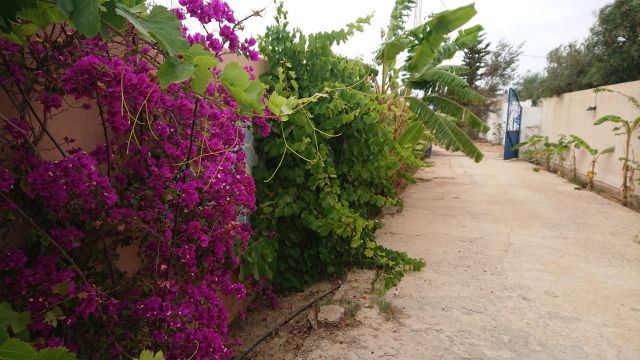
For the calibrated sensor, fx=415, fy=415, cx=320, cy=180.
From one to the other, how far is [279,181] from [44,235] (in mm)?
2296

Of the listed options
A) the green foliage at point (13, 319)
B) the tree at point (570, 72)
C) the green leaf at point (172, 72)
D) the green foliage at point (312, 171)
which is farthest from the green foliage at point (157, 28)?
the tree at point (570, 72)

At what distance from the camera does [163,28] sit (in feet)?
2.70

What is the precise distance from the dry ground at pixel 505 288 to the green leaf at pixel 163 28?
2.42 meters

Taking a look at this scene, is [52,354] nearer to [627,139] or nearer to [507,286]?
[507,286]

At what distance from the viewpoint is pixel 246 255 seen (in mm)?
3027

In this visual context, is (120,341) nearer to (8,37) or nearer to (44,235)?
(44,235)

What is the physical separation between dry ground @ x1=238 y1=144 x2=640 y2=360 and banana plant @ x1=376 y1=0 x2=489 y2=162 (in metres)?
1.32

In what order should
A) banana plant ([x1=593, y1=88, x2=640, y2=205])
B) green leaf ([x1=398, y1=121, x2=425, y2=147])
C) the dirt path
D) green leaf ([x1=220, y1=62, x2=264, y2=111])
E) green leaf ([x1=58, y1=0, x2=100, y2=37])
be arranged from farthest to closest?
banana plant ([x1=593, y1=88, x2=640, y2=205]), green leaf ([x1=398, y1=121, x2=425, y2=147]), the dirt path, green leaf ([x1=220, y1=62, x2=264, y2=111]), green leaf ([x1=58, y1=0, x2=100, y2=37])

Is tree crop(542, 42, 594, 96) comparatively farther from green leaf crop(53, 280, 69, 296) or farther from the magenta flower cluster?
green leaf crop(53, 280, 69, 296)

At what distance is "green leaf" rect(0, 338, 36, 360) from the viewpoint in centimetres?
76

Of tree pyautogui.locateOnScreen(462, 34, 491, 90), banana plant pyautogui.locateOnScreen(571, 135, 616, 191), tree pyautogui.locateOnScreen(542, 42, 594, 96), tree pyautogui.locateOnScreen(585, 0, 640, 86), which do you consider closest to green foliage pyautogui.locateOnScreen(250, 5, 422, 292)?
banana plant pyautogui.locateOnScreen(571, 135, 616, 191)

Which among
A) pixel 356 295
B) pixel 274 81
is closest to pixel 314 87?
pixel 274 81

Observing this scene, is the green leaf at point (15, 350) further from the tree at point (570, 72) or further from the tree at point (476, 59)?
the tree at point (476, 59)

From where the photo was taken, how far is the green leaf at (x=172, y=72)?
860 millimetres
